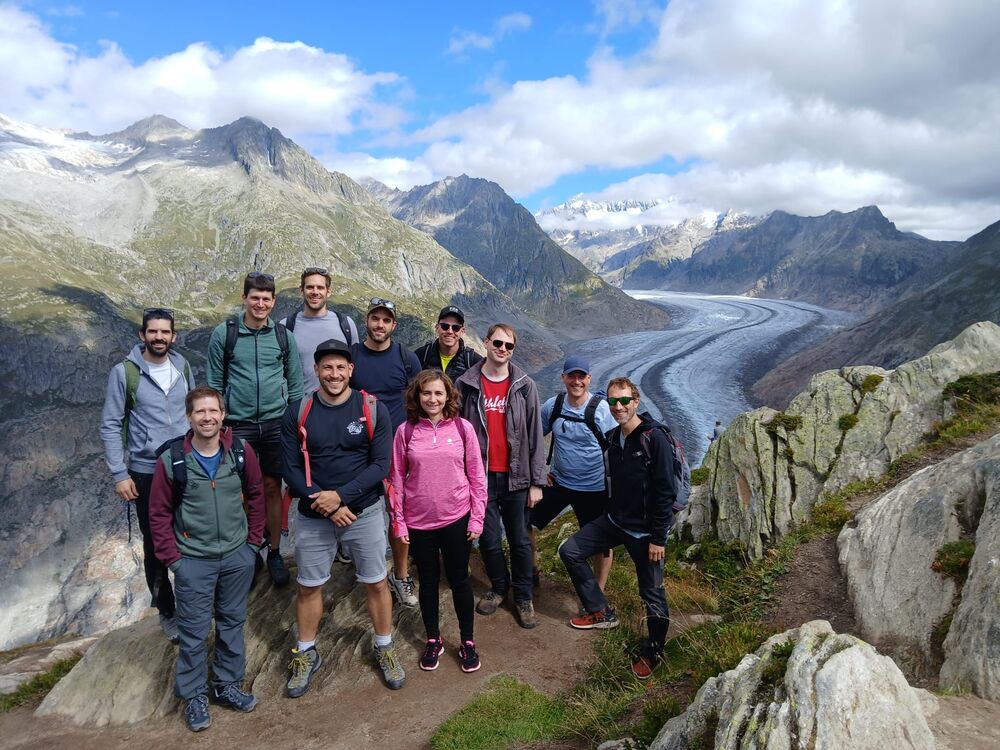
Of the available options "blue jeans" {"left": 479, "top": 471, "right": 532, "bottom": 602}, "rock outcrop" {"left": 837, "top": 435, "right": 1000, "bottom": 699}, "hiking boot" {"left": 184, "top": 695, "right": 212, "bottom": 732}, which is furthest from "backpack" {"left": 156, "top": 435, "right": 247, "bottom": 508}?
"rock outcrop" {"left": 837, "top": 435, "right": 1000, "bottom": 699}

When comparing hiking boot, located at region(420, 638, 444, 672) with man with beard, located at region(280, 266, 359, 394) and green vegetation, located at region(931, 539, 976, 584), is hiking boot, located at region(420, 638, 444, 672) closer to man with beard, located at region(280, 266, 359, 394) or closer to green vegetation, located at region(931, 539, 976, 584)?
man with beard, located at region(280, 266, 359, 394)

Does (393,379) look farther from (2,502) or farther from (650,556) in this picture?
(2,502)

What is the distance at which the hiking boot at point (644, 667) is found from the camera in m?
6.83

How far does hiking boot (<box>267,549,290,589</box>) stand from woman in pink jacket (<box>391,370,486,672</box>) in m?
3.13

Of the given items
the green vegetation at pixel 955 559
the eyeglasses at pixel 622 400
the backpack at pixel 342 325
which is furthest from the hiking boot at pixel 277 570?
the green vegetation at pixel 955 559

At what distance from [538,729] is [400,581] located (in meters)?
2.99

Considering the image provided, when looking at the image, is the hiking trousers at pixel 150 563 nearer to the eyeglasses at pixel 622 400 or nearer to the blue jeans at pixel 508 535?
the blue jeans at pixel 508 535

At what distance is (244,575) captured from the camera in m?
6.99

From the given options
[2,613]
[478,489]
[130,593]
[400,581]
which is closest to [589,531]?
[478,489]

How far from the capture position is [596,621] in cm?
838

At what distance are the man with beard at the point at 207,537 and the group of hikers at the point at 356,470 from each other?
22 millimetres

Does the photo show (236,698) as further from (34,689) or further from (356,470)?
(34,689)

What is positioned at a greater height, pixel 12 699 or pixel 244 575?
pixel 244 575

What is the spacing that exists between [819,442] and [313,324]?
1146cm
